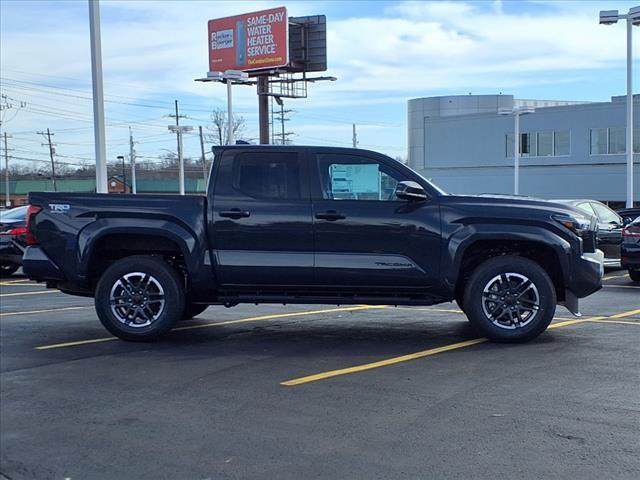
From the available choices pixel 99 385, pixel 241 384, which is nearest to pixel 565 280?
pixel 241 384

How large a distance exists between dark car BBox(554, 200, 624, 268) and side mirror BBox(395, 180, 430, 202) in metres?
7.68

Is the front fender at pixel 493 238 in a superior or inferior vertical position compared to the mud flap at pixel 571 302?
superior

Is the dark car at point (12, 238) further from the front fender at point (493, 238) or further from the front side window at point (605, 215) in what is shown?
the front side window at point (605, 215)

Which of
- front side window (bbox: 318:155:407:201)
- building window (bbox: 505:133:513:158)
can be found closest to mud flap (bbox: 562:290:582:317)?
front side window (bbox: 318:155:407:201)

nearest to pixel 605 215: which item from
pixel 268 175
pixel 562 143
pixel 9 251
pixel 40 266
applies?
pixel 268 175

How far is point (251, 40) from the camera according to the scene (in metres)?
55.8

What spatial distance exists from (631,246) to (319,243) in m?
7.91

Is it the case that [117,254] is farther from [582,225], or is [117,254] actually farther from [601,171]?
[601,171]

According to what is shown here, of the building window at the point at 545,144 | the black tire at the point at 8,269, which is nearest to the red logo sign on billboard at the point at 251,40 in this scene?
the building window at the point at 545,144

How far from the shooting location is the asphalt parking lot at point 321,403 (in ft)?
14.7

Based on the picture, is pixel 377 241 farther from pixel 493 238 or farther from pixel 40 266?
pixel 40 266

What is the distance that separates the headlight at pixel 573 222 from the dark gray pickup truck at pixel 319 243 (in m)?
0.01

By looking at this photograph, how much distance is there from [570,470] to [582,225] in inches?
160

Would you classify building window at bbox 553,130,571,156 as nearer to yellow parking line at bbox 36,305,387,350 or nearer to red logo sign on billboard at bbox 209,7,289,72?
red logo sign on billboard at bbox 209,7,289,72
